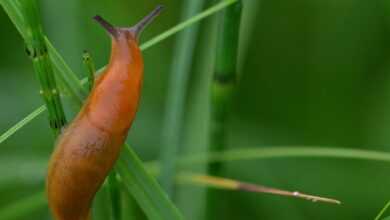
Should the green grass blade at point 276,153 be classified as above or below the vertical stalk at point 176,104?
below

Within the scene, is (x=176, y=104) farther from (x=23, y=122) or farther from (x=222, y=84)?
(x=23, y=122)

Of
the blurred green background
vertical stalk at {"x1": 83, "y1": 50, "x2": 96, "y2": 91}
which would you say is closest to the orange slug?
vertical stalk at {"x1": 83, "y1": 50, "x2": 96, "y2": 91}

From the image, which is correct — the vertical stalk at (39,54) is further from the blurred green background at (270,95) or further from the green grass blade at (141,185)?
the blurred green background at (270,95)

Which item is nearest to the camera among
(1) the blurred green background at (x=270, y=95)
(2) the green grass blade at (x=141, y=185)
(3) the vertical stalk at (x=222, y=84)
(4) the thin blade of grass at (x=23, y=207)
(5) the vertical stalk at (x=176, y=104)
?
(2) the green grass blade at (x=141, y=185)

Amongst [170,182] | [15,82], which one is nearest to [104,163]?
[170,182]

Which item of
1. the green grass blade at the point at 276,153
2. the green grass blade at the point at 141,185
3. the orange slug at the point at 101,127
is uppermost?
the orange slug at the point at 101,127

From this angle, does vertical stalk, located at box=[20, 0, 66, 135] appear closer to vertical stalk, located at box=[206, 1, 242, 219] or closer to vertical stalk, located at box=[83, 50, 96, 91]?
vertical stalk, located at box=[83, 50, 96, 91]

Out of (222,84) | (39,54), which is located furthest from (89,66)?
(222,84)

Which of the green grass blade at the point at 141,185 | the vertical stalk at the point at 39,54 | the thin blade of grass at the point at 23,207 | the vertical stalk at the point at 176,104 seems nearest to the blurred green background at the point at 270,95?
the thin blade of grass at the point at 23,207
